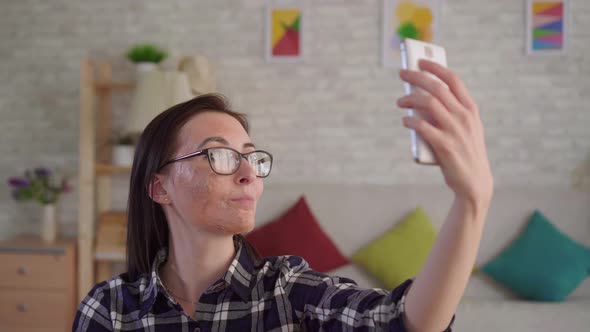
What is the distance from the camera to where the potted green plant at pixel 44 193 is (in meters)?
3.62

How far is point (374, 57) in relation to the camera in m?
3.57

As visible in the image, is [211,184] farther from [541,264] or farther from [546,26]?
[546,26]

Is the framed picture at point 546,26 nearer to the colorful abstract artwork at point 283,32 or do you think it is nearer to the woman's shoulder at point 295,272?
the colorful abstract artwork at point 283,32

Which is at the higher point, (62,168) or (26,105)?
(26,105)

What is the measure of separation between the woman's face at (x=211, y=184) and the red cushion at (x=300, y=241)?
1.83 meters

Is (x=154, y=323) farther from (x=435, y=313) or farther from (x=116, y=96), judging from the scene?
(x=116, y=96)

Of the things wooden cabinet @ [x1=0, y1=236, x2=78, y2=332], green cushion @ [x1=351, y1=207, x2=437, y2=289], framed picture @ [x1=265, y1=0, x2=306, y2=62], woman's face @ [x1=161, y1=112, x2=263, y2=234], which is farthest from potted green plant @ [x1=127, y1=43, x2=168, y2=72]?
woman's face @ [x1=161, y1=112, x2=263, y2=234]

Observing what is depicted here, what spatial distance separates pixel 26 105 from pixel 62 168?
0.52 m

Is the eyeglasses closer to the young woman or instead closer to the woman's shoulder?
the young woman

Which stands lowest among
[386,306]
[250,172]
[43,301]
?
[43,301]

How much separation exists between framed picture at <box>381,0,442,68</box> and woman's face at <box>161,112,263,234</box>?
7.79 feet

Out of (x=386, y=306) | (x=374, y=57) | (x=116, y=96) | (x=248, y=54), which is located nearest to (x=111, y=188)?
(x=116, y=96)

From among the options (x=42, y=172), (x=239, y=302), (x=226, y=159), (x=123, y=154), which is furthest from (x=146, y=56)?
(x=239, y=302)

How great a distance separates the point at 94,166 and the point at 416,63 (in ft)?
10.3
